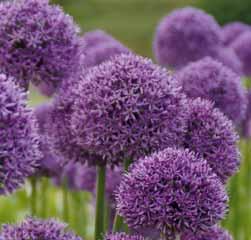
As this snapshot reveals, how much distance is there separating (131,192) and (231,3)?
4616 mm

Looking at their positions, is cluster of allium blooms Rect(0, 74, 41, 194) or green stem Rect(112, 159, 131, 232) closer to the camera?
cluster of allium blooms Rect(0, 74, 41, 194)

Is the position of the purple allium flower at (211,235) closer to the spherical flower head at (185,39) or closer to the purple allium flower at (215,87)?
the purple allium flower at (215,87)

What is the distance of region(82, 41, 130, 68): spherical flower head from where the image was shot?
2.41 meters

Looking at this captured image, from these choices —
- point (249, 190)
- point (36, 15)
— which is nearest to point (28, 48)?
point (36, 15)

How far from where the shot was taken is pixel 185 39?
268 cm

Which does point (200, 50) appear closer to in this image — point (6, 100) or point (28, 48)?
point (28, 48)

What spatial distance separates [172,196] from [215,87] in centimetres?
71

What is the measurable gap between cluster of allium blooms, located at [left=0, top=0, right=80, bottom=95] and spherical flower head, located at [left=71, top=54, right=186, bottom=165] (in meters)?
0.19

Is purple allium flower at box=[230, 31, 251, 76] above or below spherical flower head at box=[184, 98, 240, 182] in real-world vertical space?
above

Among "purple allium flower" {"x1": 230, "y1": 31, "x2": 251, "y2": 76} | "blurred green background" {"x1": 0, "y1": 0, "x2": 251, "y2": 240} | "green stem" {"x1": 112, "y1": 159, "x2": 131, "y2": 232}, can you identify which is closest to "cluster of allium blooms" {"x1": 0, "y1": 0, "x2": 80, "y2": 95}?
"green stem" {"x1": 112, "y1": 159, "x2": 131, "y2": 232}

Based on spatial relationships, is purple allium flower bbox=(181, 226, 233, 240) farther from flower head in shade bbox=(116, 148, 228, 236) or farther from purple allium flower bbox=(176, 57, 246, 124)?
Answer: purple allium flower bbox=(176, 57, 246, 124)

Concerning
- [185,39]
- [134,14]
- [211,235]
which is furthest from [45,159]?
[134,14]

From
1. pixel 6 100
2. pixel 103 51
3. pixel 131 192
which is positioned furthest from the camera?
pixel 103 51

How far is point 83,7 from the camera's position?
46.4 feet
